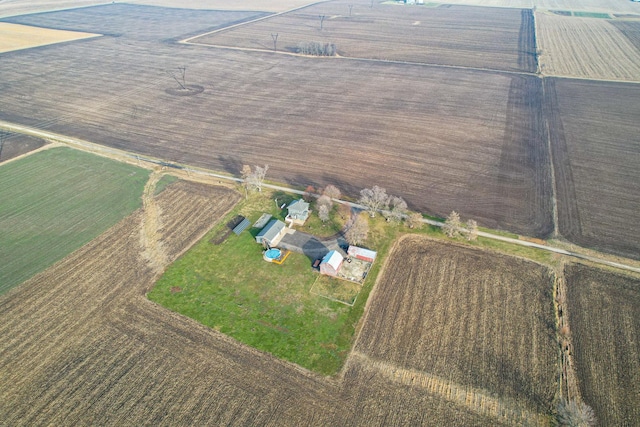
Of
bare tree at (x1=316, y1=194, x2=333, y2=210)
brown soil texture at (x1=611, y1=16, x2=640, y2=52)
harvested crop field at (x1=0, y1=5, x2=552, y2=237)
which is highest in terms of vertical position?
brown soil texture at (x1=611, y1=16, x2=640, y2=52)

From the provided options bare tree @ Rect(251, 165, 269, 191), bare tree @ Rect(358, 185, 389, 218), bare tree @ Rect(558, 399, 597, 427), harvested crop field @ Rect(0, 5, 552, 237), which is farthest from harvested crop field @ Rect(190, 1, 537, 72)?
A: bare tree @ Rect(558, 399, 597, 427)

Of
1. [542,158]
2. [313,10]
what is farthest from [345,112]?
[313,10]

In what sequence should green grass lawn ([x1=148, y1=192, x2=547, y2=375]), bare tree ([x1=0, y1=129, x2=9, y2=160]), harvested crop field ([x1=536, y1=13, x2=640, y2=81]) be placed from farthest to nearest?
harvested crop field ([x1=536, y1=13, x2=640, y2=81]), bare tree ([x1=0, y1=129, x2=9, y2=160]), green grass lawn ([x1=148, y1=192, x2=547, y2=375])

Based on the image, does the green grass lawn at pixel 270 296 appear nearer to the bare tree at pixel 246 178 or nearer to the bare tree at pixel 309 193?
the bare tree at pixel 309 193

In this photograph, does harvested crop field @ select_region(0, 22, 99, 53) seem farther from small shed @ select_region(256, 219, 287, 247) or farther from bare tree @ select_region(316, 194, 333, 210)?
bare tree @ select_region(316, 194, 333, 210)

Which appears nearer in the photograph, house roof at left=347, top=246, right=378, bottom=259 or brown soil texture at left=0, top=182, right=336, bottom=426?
brown soil texture at left=0, top=182, right=336, bottom=426

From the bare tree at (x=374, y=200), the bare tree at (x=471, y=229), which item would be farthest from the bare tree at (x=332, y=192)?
the bare tree at (x=471, y=229)

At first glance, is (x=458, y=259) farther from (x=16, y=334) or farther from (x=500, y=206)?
(x=16, y=334)
